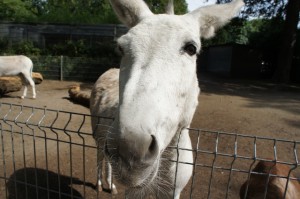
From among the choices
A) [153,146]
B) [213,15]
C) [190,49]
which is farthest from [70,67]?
[153,146]

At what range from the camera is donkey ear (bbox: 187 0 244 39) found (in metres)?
2.42

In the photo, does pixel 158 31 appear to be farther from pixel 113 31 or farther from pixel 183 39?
pixel 113 31

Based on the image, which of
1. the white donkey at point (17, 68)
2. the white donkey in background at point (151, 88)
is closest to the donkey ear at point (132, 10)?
the white donkey in background at point (151, 88)

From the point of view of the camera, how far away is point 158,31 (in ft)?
6.09

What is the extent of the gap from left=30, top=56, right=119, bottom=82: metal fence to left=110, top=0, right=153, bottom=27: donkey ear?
12919 millimetres

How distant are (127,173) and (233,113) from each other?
736cm

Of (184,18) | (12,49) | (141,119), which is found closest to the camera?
(141,119)

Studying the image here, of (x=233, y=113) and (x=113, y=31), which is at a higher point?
(x=113, y=31)

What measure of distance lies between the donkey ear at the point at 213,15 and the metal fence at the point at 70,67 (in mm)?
13040

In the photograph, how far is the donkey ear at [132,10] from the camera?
2277 mm

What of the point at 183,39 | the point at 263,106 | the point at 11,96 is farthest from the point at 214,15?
the point at 11,96

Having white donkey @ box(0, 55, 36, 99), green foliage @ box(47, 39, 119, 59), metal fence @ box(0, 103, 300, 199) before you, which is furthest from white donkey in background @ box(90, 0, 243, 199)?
green foliage @ box(47, 39, 119, 59)

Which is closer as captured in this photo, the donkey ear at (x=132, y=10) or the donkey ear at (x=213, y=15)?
the donkey ear at (x=132, y=10)

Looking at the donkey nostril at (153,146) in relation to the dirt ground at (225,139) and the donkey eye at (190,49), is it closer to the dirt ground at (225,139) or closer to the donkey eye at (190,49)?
the dirt ground at (225,139)
